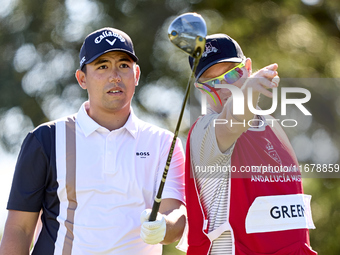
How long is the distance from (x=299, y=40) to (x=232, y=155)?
4.05m

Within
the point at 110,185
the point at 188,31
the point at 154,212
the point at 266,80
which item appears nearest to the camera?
the point at 266,80

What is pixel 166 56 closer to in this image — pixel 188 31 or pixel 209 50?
pixel 209 50

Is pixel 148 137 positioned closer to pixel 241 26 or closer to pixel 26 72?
pixel 241 26

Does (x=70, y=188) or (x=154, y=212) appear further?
(x=70, y=188)

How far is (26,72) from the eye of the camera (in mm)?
7375

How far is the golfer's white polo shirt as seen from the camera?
10.6 ft

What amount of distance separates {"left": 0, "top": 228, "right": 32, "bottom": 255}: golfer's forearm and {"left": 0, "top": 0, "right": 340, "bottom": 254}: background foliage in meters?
3.40

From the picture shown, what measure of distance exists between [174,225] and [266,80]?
1.11 meters

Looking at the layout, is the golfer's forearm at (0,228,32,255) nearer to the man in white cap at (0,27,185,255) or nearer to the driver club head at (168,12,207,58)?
the man in white cap at (0,27,185,255)

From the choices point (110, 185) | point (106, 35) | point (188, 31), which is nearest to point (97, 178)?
point (110, 185)

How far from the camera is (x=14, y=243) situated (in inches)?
130

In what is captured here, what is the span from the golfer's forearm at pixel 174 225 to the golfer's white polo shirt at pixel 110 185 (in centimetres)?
12

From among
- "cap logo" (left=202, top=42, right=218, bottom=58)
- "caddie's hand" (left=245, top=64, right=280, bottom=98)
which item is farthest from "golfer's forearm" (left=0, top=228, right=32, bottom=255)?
"caddie's hand" (left=245, top=64, right=280, bottom=98)

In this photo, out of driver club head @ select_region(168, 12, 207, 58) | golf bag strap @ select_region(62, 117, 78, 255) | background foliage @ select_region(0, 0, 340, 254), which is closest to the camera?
driver club head @ select_region(168, 12, 207, 58)
